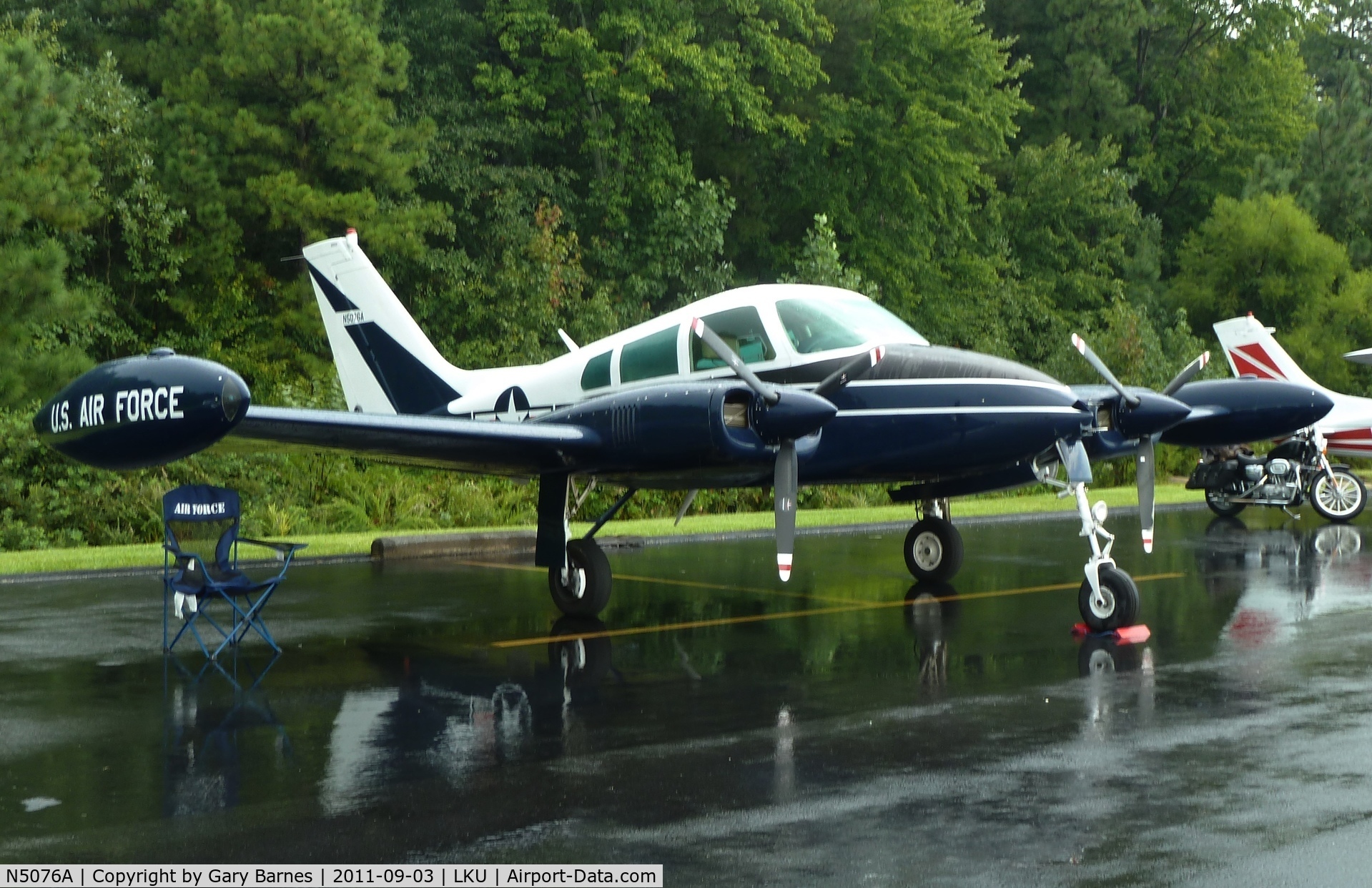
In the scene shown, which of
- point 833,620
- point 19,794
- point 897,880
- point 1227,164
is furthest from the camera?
point 1227,164

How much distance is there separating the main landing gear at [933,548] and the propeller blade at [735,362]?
4.12 meters

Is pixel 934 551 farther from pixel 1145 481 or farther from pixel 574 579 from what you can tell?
pixel 574 579

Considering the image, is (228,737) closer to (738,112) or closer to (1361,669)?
(1361,669)

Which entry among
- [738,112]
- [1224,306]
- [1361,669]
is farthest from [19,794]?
[1224,306]

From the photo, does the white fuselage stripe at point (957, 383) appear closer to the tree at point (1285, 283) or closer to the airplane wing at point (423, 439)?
the airplane wing at point (423, 439)

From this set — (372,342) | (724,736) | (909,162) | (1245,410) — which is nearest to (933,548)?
(1245,410)

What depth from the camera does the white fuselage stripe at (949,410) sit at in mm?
11750

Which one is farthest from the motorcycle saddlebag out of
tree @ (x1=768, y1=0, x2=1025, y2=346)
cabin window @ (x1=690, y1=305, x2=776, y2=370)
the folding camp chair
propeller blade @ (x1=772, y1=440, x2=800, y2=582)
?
tree @ (x1=768, y1=0, x2=1025, y2=346)

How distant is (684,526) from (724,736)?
13.4 meters

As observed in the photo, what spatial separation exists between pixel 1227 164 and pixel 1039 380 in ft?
157

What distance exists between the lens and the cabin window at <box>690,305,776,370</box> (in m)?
12.4

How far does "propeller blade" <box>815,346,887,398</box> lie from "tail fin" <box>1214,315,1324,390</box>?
613 inches

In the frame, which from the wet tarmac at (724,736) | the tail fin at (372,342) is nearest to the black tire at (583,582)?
the wet tarmac at (724,736)

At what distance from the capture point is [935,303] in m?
42.8
